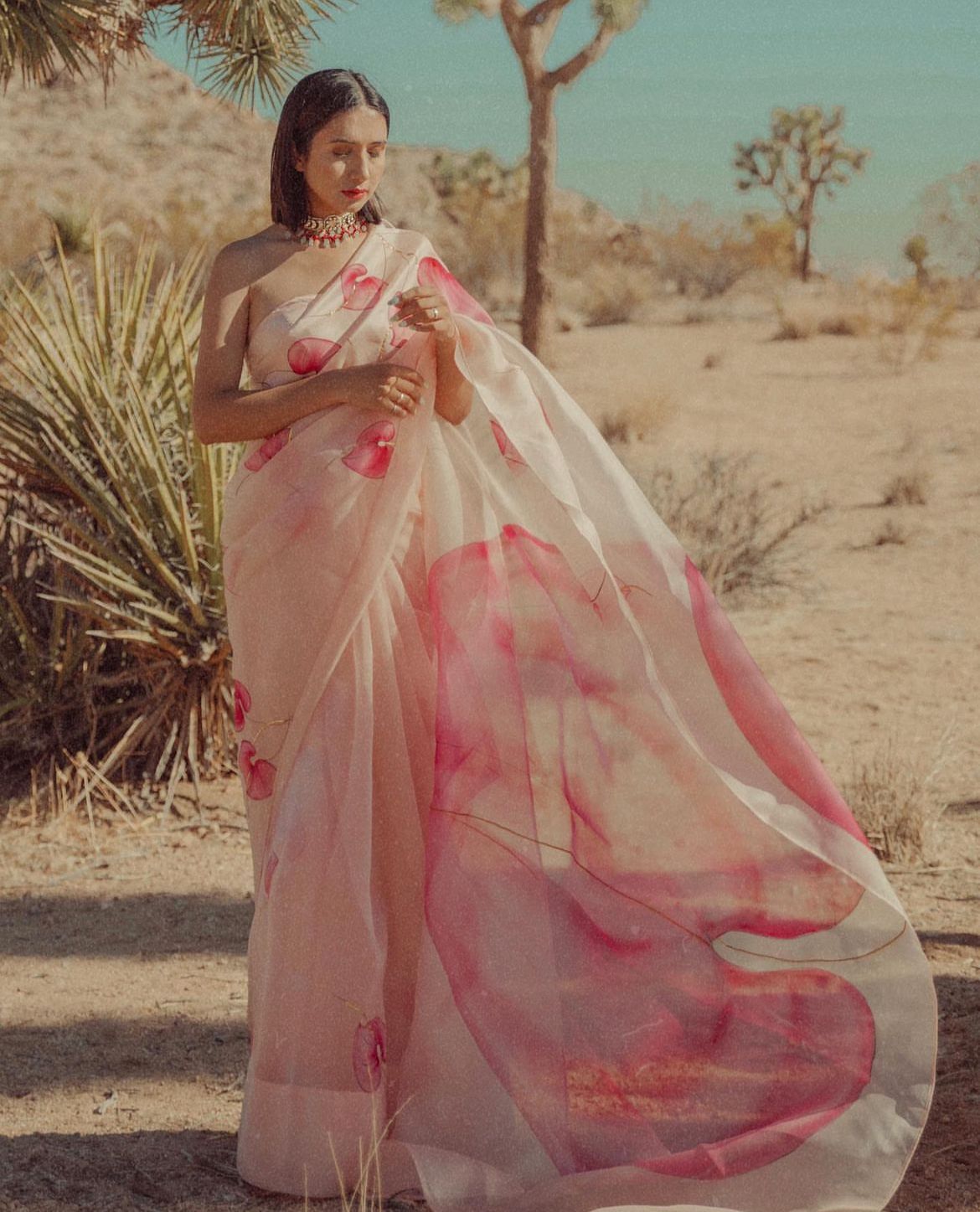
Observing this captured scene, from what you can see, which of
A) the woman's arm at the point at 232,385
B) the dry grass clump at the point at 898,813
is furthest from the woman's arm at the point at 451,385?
the dry grass clump at the point at 898,813

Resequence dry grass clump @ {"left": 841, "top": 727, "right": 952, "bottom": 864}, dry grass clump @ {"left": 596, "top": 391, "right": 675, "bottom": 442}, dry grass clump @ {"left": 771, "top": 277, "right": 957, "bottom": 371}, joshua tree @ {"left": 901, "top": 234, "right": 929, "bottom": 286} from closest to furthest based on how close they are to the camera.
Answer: dry grass clump @ {"left": 841, "top": 727, "right": 952, "bottom": 864} < dry grass clump @ {"left": 596, "top": 391, "right": 675, "bottom": 442} < dry grass clump @ {"left": 771, "top": 277, "right": 957, "bottom": 371} < joshua tree @ {"left": 901, "top": 234, "right": 929, "bottom": 286}

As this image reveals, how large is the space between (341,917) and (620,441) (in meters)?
10.7

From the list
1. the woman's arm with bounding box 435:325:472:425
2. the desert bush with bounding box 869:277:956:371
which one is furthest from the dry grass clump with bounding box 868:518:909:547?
the desert bush with bounding box 869:277:956:371

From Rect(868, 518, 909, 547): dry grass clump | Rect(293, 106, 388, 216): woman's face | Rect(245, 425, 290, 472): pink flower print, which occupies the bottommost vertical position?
Rect(868, 518, 909, 547): dry grass clump

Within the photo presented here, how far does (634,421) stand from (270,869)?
10.8 metres

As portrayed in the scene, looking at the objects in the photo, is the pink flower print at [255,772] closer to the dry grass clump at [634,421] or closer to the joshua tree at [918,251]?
the dry grass clump at [634,421]

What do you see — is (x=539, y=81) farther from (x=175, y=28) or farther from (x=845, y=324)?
(x=845, y=324)

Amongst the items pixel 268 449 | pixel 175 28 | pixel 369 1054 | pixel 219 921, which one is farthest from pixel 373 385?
pixel 175 28

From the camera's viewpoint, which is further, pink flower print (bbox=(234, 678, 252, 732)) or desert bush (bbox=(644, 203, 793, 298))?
desert bush (bbox=(644, 203, 793, 298))

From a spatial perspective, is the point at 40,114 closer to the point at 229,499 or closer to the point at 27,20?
the point at 27,20

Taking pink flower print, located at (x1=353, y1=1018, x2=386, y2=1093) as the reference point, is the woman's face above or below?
above

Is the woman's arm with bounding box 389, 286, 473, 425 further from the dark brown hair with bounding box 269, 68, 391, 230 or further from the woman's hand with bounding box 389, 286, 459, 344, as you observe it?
the dark brown hair with bounding box 269, 68, 391, 230

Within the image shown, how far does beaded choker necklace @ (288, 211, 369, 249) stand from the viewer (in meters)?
2.52

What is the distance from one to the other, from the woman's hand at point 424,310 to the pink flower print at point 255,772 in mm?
745
